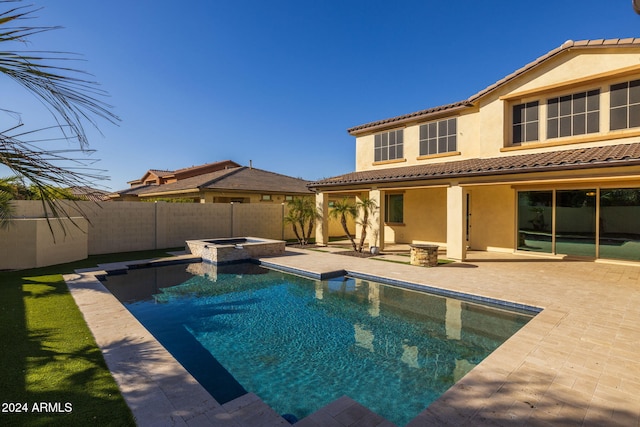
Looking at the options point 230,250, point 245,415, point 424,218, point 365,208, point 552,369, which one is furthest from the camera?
point 424,218

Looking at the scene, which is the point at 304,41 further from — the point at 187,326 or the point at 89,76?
the point at 89,76

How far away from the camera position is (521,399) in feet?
14.9

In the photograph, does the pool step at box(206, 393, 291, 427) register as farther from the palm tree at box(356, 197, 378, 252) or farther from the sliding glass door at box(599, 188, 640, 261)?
the sliding glass door at box(599, 188, 640, 261)

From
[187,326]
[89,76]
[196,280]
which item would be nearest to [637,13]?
[89,76]

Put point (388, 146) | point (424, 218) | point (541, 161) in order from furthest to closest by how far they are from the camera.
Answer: point (388, 146), point (424, 218), point (541, 161)

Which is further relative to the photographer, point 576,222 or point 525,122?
point 525,122

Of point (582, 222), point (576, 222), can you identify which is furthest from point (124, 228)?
point (582, 222)

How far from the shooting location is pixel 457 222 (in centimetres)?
1483

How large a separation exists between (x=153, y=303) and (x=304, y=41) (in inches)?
670

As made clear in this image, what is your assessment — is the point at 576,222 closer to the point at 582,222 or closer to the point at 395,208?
the point at 582,222

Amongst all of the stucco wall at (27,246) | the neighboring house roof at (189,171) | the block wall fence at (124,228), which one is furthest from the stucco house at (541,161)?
the neighboring house roof at (189,171)

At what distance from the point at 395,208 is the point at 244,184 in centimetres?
Answer: 1227

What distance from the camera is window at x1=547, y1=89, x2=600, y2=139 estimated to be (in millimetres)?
14094

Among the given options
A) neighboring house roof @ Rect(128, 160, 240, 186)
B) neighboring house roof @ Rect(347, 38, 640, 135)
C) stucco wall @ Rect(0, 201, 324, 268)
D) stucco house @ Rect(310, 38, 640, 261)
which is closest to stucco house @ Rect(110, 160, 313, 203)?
stucco wall @ Rect(0, 201, 324, 268)
